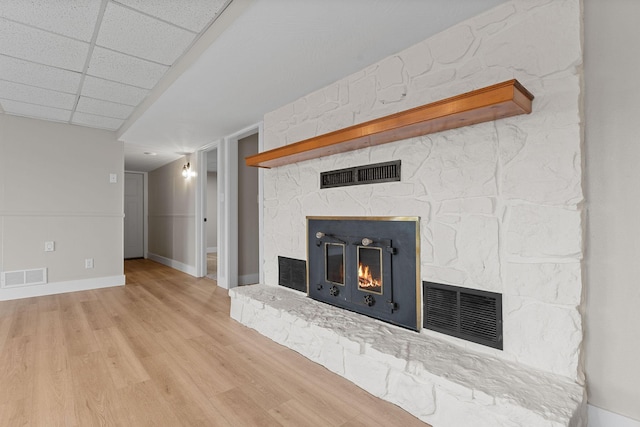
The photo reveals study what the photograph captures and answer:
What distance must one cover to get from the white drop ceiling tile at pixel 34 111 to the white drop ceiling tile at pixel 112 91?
34.2 inches

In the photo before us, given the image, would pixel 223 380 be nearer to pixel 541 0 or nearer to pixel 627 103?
pixel 627 103

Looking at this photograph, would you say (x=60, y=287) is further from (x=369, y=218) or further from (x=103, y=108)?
(x=369, y=218)

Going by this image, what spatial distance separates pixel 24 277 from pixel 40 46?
9.66ft

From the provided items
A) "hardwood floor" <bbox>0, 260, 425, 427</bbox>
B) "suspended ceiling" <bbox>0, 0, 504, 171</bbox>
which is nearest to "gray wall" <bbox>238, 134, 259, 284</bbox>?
"suspended ceiling" <bbox>0, 0, 504, 171</bbox>

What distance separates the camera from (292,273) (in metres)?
2.80

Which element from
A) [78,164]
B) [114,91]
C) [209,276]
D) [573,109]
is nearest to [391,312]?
[573,109]

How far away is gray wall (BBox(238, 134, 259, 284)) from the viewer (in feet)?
14.0

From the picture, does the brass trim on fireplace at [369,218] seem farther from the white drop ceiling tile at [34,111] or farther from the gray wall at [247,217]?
the white drop ceiling tile at [34,111]

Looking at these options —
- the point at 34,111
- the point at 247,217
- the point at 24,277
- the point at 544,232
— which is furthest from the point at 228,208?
the point at 544,232

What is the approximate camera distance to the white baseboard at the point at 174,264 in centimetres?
512

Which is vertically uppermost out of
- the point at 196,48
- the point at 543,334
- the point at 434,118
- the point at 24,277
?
the point at 196,48

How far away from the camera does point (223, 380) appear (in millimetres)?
1779

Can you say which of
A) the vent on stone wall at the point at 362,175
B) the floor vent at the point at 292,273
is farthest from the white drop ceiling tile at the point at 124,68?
the floor vent at the point at 292,273

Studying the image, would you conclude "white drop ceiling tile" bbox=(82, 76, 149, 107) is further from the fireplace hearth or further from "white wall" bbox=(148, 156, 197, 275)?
the fireplace hearth
